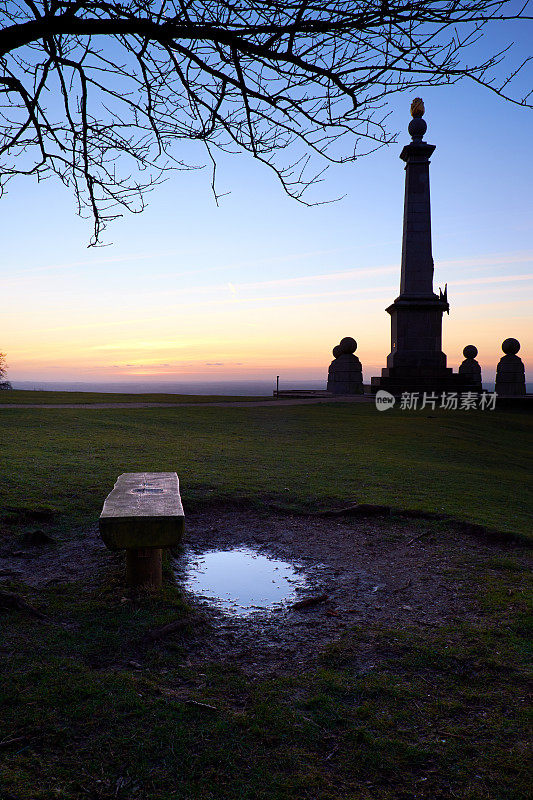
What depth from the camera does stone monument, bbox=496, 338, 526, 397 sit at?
3550 centimetres

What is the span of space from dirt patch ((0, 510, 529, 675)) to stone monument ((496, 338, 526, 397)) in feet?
103

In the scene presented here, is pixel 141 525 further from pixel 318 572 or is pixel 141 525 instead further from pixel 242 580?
pixel 318 572

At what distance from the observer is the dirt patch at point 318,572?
421 cm

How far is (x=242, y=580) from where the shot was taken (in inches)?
215

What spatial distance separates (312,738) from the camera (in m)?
3.02

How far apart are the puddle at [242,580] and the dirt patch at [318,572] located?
4.8 inches

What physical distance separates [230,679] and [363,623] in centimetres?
135

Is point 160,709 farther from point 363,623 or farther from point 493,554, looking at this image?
point 493,554

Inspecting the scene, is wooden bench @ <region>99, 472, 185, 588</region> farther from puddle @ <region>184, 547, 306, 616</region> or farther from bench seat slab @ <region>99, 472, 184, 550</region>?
puddle @ <region>184, 547, 306, 616</region>

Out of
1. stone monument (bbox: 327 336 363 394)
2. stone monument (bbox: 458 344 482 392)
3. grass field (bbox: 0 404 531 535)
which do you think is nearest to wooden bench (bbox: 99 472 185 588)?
grass field (bbox: 0 404 531 535)

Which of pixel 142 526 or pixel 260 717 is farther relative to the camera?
pixel 142 526

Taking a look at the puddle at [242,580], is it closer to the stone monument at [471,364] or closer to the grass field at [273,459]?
the grass field at [273,459]

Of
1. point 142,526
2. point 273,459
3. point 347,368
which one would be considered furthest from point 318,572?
point 347,368

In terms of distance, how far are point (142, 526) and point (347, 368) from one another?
28280 mm
